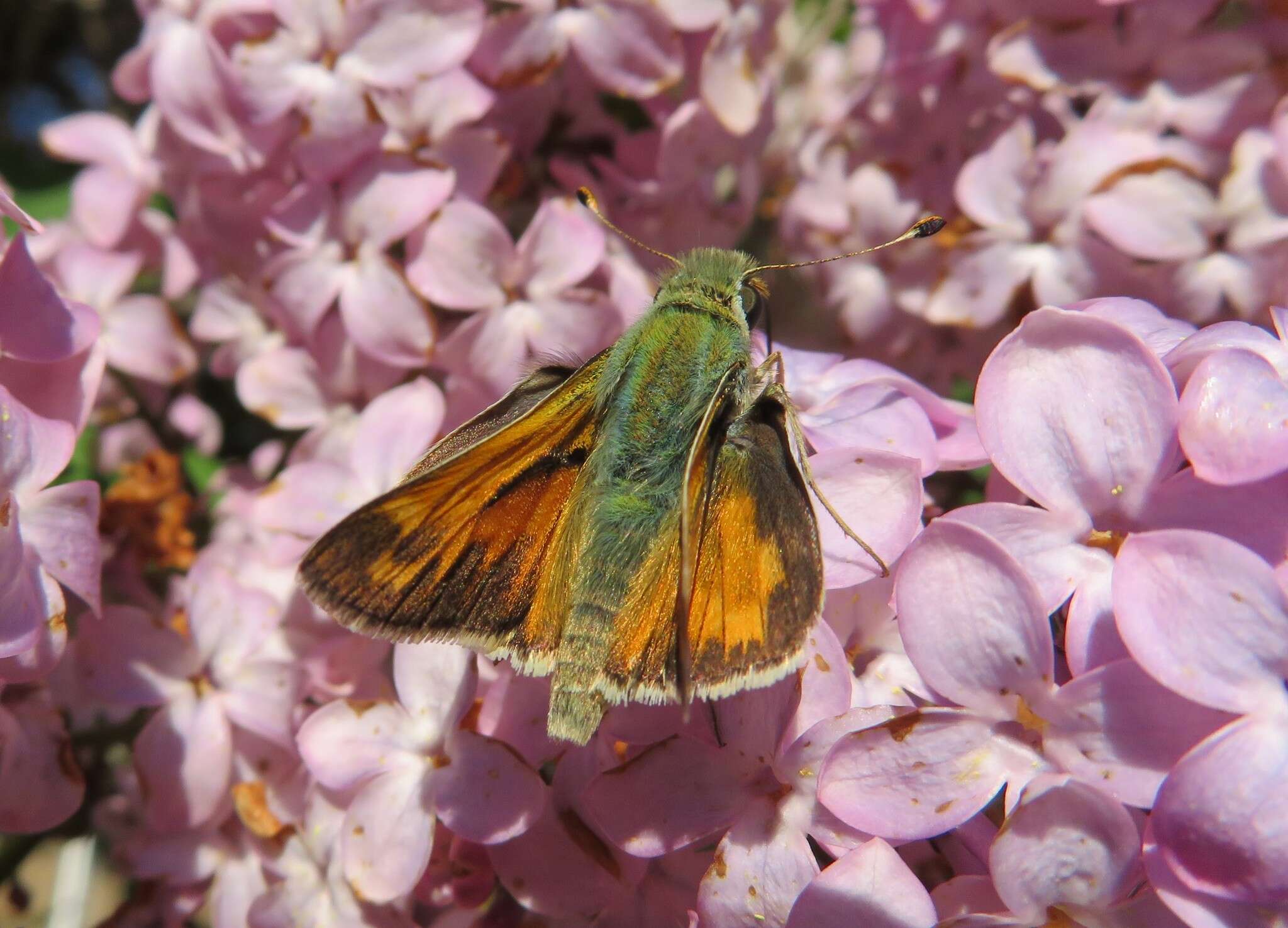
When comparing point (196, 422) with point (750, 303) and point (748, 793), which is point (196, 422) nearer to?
point (750, 303)

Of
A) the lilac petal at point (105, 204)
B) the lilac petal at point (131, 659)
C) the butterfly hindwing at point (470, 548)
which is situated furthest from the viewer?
the lilac petal at point (105, 204)

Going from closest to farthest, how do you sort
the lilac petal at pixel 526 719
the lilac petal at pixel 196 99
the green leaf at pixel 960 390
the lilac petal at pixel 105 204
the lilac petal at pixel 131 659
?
the lilac petal at pixel 526 719 → the lilac petal at pixel 131 659 → the lilac petal at pixel 196 99 → the lilac petal at pixel 105 204 → the green leaf at pixel 960 390

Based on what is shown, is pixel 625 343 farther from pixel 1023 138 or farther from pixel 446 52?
pixel 1023 138

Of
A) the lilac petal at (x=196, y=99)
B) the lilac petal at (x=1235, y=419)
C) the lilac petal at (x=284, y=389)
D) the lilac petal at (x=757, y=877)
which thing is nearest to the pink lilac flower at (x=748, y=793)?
the lilac petal at (x=757, y=877)

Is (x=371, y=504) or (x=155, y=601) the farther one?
(x=155, y=601)

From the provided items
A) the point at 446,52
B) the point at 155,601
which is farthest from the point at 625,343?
the point at 155,601

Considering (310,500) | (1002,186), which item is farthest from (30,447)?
(1002,186)

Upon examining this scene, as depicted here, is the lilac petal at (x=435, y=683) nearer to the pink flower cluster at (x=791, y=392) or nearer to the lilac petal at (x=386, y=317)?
the pink flower cluster at (x=791, y=392)
